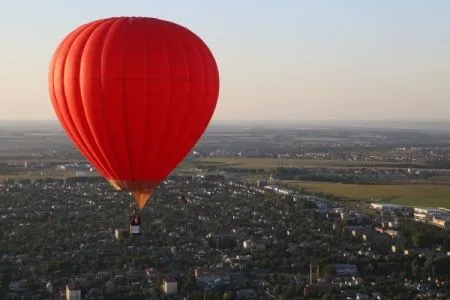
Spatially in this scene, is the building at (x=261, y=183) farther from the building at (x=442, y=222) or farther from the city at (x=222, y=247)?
the building at (x=442, y=222)

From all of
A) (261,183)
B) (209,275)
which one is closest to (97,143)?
(209,275)

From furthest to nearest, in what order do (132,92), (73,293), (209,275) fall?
(209,275), (73,293), (132,92)

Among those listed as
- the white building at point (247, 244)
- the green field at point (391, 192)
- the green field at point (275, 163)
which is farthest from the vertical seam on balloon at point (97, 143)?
the green field at point (275, 163)

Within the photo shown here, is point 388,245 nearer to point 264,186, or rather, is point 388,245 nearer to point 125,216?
point 125,216

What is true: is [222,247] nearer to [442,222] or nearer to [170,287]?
[170,287]

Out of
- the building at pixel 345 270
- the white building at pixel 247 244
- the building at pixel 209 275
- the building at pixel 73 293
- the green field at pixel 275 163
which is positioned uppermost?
the building at pixel 73 293

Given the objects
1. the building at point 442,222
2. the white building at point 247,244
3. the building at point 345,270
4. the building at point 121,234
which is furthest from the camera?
the building at point 442,222

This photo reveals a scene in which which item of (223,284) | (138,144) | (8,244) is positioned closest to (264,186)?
(8,244)

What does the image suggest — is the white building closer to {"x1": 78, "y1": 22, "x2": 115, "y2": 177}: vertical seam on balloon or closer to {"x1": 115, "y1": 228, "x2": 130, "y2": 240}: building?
{"x1": 115, "y1": 228, "x2": 130, "y2": 240}: building
